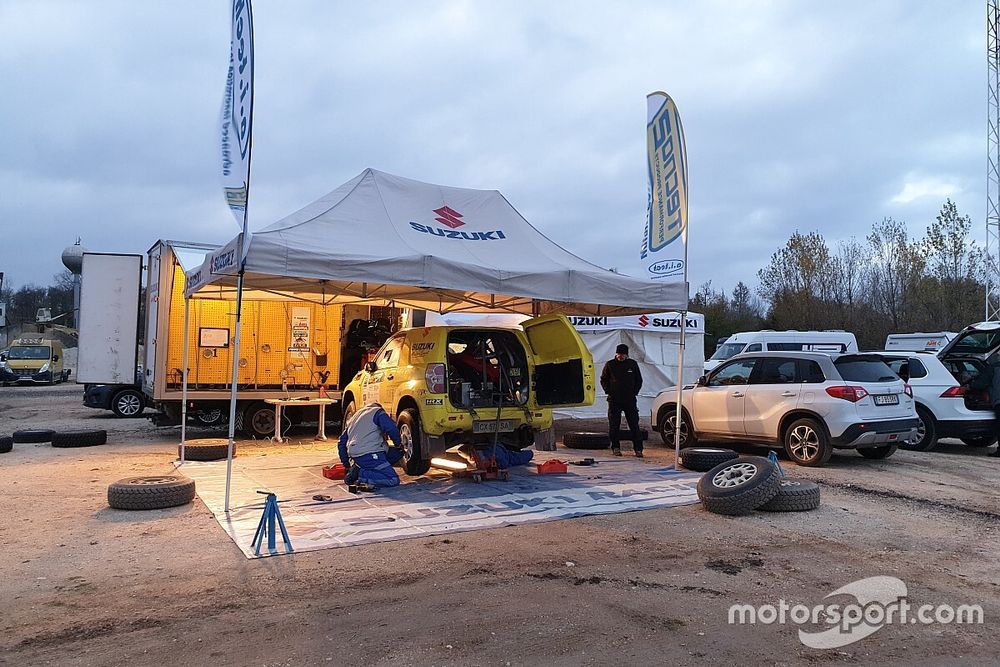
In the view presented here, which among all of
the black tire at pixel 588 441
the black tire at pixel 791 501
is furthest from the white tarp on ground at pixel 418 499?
the black tire at pixel 588 441

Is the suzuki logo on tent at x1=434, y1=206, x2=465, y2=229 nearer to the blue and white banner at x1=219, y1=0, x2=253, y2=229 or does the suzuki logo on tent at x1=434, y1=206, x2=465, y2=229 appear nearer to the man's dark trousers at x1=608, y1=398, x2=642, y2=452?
the blue and white banner at x1=219, y1=0, x2=253, y2=229

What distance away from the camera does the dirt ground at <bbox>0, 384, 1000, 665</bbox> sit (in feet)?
12.5

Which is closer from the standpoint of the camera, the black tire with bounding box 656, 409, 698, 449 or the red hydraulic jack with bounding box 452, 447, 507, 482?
the red hydraulic jack with bounding box 452, 447, 507, 482

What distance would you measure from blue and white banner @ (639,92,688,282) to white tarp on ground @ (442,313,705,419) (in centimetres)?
601

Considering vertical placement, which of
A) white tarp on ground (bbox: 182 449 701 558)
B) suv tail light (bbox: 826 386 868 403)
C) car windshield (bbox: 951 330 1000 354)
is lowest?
white tarp on ground (bbox: 182 449 701 558)

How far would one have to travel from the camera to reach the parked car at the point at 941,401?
11734 millimetres

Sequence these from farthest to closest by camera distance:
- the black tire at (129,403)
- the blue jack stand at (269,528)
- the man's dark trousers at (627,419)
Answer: the black tire at (129,403) < the man's dark trousers at (627,419) < the blue jack stand at (269,528)

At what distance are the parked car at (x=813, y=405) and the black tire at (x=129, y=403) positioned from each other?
12.7m

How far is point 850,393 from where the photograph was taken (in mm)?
9578

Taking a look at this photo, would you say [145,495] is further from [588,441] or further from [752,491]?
[588,441]

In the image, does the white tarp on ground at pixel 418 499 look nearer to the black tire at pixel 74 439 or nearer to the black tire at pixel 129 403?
the black tire at pixel 74 439

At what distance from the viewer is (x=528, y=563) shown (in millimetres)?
5445

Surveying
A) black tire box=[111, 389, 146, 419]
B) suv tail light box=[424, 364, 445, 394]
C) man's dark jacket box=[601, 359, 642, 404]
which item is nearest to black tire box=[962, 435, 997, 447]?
man's dark jacket box=[601, 359, 642, 404]

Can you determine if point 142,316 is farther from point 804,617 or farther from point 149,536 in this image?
point 804,617
